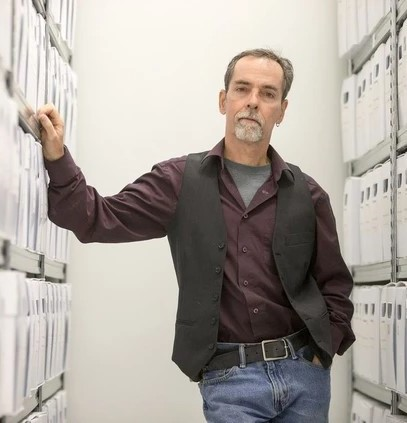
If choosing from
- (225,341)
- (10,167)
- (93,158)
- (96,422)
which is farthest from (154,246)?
(10,167)

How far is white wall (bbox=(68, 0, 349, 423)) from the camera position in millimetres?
3596

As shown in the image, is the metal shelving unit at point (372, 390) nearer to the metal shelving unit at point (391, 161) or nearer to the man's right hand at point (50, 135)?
the metal shelving unit at point (391, 161)

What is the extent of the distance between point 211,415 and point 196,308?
1.04ft

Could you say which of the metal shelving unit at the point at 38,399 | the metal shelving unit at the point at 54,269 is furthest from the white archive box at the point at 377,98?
the metal shelving unit at the point at 38,399

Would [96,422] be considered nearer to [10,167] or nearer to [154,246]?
[154,246]

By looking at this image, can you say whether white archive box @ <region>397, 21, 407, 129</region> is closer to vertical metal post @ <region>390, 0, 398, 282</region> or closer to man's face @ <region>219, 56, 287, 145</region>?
vertical metal post @ <region>390, 0, 398, 282</region>

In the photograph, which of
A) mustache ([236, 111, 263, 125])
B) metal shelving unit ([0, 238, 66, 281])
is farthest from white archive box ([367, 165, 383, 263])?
metal shelving unit ([0, 238, 66, 281])

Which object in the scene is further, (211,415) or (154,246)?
(154,246)

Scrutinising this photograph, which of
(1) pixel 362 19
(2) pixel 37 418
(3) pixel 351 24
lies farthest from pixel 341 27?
(2) pixel 37 418

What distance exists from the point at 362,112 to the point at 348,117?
17 cm

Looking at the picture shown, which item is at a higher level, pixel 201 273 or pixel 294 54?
pixel 294 54

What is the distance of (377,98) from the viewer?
10.4 feet

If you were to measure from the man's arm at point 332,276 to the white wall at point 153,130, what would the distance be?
48.7 inches

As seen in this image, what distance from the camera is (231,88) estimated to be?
2.54 meters
